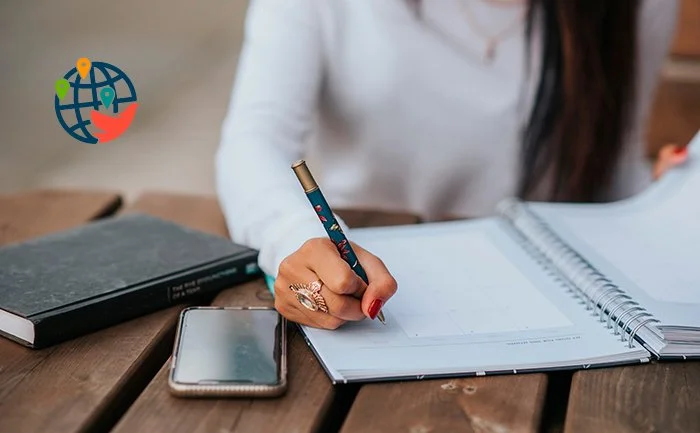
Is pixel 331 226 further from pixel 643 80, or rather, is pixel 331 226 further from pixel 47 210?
pixel 643 80

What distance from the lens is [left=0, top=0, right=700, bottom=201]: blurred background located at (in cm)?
178

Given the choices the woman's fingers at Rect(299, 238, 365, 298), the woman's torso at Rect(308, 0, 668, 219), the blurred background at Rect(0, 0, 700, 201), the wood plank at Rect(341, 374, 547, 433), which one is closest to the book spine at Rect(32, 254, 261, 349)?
the woman's fingers at Rect(299, 238, 365, 298)

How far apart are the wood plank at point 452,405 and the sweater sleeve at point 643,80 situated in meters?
0.67

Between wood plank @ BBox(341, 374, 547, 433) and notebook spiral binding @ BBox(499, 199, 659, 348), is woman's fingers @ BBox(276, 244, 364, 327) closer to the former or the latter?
wood plank @ BBox(341, 374, 547, 433)

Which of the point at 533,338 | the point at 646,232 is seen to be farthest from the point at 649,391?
the point at 646,232

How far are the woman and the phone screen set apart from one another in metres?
0.37

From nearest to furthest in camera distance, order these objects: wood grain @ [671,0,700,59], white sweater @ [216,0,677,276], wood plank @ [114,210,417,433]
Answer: wood plank @ [114,210,417,433] < white sweater @ [216,0,677,276] < wood grain @ [671,0,700,59]

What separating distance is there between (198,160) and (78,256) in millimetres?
2049

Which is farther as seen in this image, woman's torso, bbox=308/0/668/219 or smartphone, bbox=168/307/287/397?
woman's torso, bbox=308/0/668/219

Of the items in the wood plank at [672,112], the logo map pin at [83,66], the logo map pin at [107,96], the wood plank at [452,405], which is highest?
the logo map pin at [83,66]

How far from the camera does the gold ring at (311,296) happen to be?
758mm

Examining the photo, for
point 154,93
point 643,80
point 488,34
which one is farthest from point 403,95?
point 154,93

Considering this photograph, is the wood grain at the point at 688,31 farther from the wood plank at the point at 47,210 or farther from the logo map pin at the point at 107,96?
the logo map pin at the point at 107,96

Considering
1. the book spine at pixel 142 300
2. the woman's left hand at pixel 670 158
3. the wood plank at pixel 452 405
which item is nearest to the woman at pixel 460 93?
the woman's left hand at pixel 670 158
